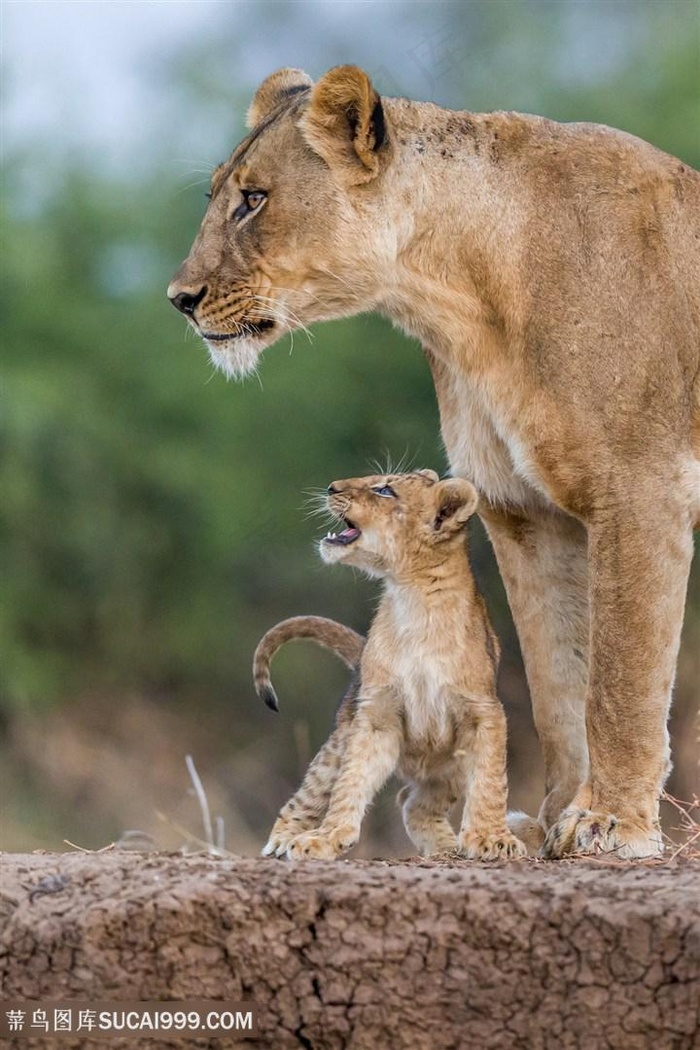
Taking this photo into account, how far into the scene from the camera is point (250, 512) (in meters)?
14.2

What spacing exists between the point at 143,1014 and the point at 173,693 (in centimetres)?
1041

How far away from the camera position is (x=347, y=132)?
16.2ft

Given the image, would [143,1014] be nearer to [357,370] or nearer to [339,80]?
[339,80]

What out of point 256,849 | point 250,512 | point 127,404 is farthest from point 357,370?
point 256,849

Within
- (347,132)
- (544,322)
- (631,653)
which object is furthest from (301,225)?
(631,653)

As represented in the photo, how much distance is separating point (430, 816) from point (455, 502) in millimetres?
838

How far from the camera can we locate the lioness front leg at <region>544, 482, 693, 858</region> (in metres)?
4.64

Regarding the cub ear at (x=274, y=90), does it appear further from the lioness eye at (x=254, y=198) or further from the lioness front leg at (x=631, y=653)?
the lioness front leg at (x=631, y=653)

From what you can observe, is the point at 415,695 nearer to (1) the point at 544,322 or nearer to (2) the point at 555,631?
(2) the point at 555,631

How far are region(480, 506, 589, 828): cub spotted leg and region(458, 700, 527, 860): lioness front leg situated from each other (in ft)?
1.93

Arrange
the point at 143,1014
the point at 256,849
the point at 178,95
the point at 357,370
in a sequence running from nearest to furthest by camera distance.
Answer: the point at 143,1014 → the point at 256,849 → the point at 357,370 → the point at 178,95

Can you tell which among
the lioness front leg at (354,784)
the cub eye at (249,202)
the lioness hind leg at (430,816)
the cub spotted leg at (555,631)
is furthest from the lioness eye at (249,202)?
the lioness hind leg at (430,816)

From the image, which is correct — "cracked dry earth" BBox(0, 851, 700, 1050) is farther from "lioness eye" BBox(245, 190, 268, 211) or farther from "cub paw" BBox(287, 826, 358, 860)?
"lioness eye" BBox(245, 190, 268, 211)

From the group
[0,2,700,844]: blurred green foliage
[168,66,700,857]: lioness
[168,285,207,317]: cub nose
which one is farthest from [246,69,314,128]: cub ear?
[0,2,700,844]: blurred green foliage
